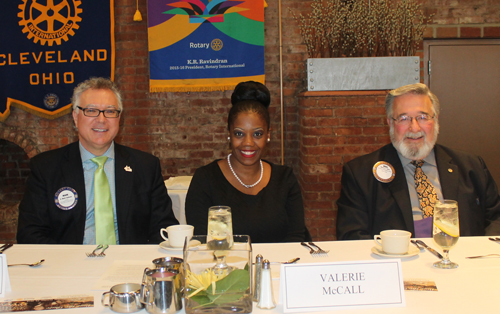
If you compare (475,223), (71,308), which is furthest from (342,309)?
(475,223)

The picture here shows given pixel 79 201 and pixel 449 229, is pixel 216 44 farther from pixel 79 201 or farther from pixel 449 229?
pixel 449 229

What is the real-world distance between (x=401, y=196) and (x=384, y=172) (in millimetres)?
136

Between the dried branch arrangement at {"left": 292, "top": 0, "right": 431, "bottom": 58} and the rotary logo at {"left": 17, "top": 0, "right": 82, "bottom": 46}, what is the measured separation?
2117mm

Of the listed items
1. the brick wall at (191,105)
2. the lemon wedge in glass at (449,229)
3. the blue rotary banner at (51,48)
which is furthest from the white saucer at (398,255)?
the blue rotary banner at (51,48)

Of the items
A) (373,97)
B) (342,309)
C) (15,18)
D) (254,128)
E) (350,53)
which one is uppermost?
(15,18)

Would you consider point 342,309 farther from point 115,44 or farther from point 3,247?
point 115,44

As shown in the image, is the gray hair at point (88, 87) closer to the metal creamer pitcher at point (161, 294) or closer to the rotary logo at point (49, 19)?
the metal creamer pitcher at point (161, 294)

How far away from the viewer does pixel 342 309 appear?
1.11 metres

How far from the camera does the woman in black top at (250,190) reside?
2.17 m

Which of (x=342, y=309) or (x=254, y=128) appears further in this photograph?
(x=254, y=128)

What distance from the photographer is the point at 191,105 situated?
13.8 feet

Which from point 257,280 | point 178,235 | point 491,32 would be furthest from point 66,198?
point 491,32

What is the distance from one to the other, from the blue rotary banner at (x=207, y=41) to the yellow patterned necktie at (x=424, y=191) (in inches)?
85.7

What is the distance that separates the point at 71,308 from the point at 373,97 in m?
2.90
